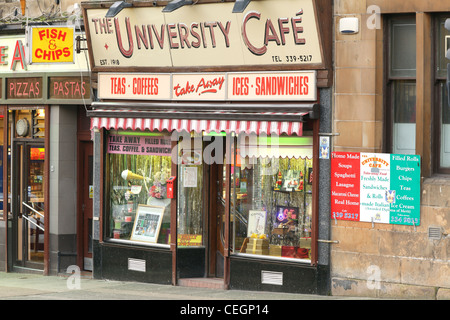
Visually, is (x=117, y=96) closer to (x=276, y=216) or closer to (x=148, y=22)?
(x=148, y=22)

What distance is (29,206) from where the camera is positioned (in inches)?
663

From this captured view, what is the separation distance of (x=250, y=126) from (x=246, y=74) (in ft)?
2.78

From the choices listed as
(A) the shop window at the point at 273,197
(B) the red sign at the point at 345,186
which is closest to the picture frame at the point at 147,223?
(A) the shop window at the point at 273,197

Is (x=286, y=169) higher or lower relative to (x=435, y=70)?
lower

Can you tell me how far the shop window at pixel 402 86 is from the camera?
12.1 metres

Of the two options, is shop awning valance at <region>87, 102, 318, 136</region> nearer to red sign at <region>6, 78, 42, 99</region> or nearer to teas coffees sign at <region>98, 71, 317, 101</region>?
teas coffees sign at <region>98, 71, 317, 101</region>

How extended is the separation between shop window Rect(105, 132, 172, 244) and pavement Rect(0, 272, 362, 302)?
912mm

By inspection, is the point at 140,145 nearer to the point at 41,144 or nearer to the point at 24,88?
the point at 41,144

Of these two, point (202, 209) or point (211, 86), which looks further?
point (202, 209)

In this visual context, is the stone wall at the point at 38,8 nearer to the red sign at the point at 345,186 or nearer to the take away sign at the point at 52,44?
the take away sign at the point at 52,44

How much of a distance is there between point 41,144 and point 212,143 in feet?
12.6

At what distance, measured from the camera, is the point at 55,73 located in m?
15.9

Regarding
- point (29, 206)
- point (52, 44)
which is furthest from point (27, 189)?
point (52, 44)
